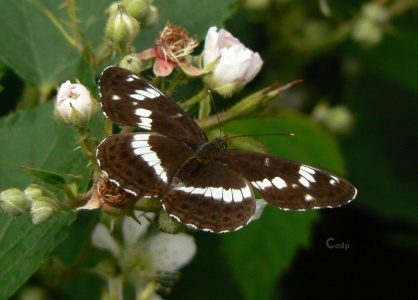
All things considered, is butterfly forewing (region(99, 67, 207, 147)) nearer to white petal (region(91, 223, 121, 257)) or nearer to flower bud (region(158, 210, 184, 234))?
flower bud (region(158, 210, 184, 234))

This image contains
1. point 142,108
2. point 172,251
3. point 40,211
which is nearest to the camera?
point 40,211

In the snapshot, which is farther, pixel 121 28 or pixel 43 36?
pixel 43 36

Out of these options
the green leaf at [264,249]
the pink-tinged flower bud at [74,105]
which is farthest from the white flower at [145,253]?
the pink-tinged flower bud at [74,105]

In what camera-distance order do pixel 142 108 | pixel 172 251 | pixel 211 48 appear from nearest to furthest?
pixel 142 108
pixel 211 48
pixel 172 251

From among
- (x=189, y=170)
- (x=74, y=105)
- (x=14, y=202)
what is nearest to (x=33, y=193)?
(x=14, y=202)

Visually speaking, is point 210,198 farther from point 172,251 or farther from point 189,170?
point 172,251

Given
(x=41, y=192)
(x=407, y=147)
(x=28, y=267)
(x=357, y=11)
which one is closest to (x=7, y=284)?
(x=28, y=267)
